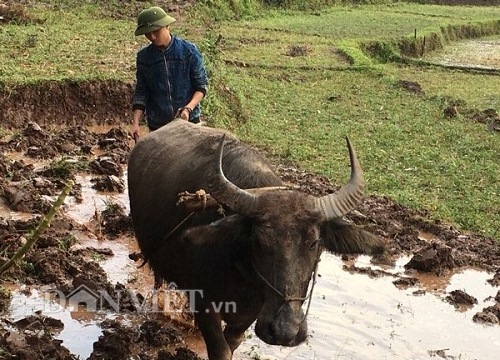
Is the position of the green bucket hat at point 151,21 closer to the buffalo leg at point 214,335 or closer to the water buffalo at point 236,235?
Result: the water buffalo at point 236,235

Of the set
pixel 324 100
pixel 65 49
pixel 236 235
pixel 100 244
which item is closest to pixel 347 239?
pixel 236 235

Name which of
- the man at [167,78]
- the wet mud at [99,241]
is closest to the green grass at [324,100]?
the wet mud at [99,241]

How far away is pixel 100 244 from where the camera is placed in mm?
6770

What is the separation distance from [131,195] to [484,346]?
2695mm

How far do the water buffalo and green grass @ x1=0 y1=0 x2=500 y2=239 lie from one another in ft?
13.0

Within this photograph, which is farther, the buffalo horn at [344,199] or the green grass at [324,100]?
the green grass at [324,100]

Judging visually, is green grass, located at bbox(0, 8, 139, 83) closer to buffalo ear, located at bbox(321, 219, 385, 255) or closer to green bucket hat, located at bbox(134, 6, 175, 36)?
green bucket hat, located at bbox(134, 6, 175, 36)

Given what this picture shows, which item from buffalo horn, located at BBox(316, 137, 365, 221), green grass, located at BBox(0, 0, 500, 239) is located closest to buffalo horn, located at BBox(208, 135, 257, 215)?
buffalo horn, located at BBox(316, 137, 365, 221)

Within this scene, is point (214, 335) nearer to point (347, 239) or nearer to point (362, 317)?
point (347, 239)

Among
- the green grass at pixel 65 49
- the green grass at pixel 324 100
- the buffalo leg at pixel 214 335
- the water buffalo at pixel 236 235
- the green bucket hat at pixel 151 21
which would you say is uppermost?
the green bucket hat at pixel 151 21

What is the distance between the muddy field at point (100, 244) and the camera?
5086 mm

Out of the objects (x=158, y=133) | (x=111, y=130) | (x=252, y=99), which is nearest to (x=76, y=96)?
(x=111, y=130)

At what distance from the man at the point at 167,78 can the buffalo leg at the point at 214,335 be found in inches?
70.1

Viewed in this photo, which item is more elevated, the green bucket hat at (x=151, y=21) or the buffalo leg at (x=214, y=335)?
the green bucket hat at (x=151, y=21)
